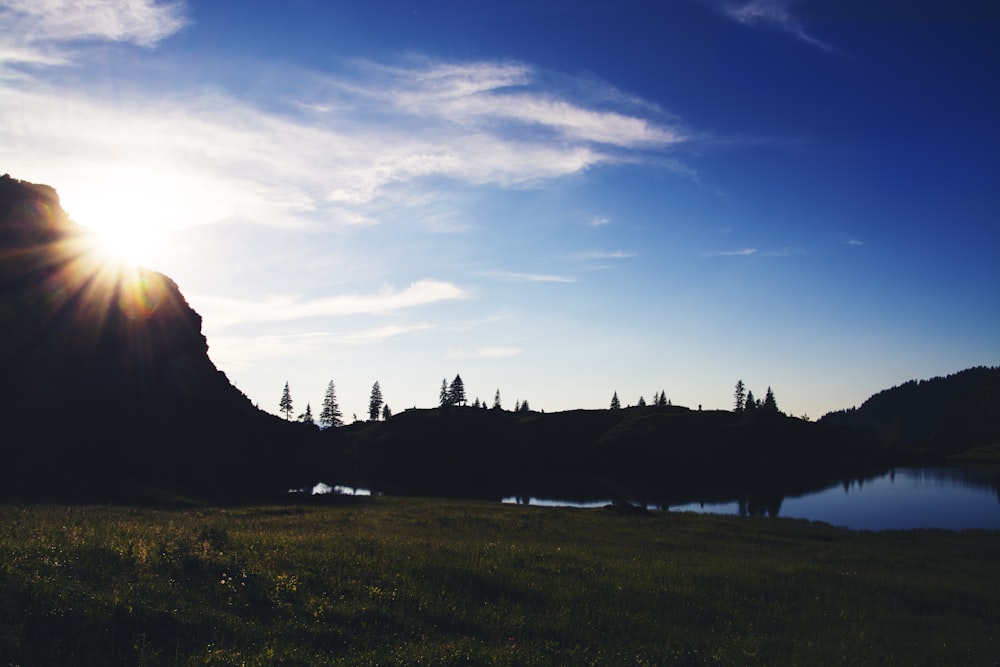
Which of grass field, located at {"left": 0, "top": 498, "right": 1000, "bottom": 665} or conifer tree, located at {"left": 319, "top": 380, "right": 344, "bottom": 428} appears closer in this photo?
grass field, located at {"left": 0, "top": 498, "right": 1000, "bottom": 665}

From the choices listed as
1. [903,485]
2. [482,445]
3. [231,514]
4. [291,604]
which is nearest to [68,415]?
[231,514]

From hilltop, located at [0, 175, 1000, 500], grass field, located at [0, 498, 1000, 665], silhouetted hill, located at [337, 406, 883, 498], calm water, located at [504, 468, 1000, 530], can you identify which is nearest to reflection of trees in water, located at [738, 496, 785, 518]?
calm water, located at [504, 468, 1000, 530]

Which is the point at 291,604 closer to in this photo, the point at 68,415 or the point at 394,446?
the point at 68,415

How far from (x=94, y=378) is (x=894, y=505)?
378ft

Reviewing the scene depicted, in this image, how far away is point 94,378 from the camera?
81.8m

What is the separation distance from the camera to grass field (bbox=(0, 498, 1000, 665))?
1084 cm

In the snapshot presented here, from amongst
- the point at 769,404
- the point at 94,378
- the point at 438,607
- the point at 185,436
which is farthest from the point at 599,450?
the point at 438,607

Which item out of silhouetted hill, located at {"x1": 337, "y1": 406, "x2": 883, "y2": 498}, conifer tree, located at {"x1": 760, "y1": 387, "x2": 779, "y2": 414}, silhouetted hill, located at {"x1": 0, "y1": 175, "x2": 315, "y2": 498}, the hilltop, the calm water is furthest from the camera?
conifer tree, located at {"x1": 760, "y1": 387, "x2": 779, "y2": 414}

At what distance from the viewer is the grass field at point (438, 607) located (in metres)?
10.8

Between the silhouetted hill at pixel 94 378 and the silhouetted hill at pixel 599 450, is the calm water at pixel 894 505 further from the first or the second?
the silhouetted hill at pixel 94 378

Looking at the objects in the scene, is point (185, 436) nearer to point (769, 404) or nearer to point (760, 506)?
point (760, 506)

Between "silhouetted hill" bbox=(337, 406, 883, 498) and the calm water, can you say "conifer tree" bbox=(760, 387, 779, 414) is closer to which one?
"silhouetted hill" bbox=(337, 406, 883, 498)

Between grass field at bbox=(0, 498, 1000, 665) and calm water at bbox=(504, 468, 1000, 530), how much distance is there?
44.9 metres

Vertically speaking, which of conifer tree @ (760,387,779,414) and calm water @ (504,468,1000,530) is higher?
conifer tree @ (760,387,779,414)
